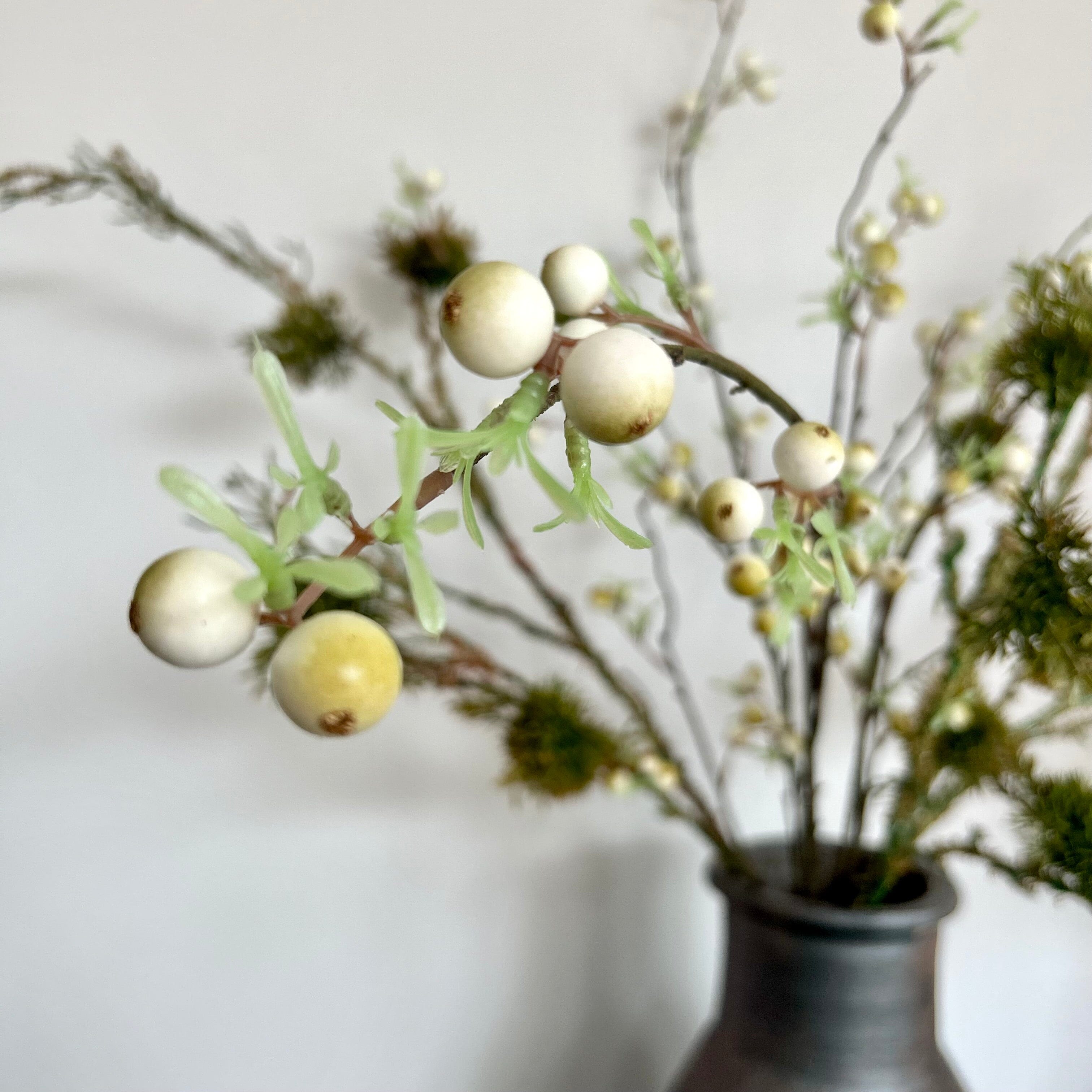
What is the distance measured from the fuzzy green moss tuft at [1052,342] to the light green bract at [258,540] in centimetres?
19

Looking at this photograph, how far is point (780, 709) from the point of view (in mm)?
433

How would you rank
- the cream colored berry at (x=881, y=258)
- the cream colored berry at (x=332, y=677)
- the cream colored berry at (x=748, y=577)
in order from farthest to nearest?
the cream colored berry at (x=881, y=258) → the cream colored berry at (x=748, y=577) → the cream colored berry at (x=332, y=677)

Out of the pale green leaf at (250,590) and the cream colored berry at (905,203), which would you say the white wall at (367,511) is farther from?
the pale green leaf at (250,590)

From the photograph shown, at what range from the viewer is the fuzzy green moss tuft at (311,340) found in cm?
41

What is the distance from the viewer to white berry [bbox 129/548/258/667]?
4.3 inches

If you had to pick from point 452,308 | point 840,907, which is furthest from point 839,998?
point 452,308

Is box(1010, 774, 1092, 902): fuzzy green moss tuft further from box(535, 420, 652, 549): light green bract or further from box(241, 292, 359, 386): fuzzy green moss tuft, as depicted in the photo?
box(241, 292, 359, 386): fuzzy green moss tuft

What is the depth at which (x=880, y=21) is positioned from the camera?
34 centimetres

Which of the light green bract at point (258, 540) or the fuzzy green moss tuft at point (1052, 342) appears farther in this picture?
the fuzzy green moss tuft at point (1052, 342)

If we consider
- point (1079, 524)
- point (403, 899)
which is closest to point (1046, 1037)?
point (403, 899)

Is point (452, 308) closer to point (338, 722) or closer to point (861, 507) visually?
point (338, 722)

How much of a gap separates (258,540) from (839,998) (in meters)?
0.34

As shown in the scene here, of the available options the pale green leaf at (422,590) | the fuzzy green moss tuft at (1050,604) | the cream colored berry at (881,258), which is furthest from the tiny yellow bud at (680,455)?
the pale green leaf at (422,590)

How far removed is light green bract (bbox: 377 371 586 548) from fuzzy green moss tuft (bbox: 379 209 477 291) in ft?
0.99
